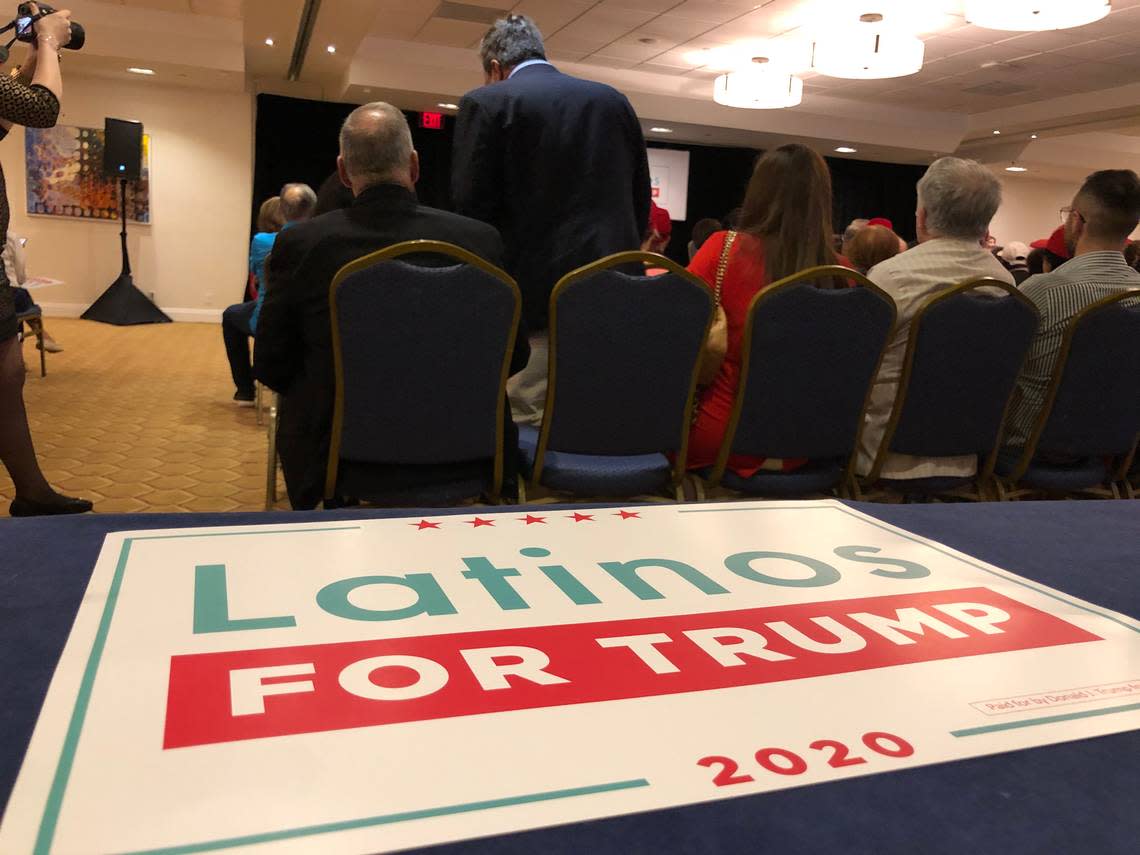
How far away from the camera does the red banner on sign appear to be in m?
0.36

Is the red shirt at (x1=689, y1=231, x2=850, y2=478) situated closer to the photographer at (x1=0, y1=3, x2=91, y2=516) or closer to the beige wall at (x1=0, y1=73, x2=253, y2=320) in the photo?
the photographer at (x1=0, y1=3, x2=91, y2=516)

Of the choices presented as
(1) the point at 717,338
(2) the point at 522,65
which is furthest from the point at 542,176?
(1) the point at 717,338

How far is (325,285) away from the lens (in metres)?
1.88

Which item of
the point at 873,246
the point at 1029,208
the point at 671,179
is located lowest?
the point at 873,246

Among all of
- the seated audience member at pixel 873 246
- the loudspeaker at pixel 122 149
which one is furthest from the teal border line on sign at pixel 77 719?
the loudspeaker at pixel 122 149

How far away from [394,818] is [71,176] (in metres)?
10.6

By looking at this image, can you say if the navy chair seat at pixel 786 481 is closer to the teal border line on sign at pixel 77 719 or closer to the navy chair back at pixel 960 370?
the navy chair back at pixel 960 370

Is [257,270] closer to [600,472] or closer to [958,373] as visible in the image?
[600,472]

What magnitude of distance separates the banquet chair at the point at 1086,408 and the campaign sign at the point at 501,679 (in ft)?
6.30

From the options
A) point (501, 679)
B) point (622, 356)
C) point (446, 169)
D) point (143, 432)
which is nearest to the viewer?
point (501, 679)

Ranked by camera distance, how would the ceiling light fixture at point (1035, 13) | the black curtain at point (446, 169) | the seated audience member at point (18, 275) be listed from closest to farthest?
the seated audience member at point (18, 275) < the ceiling light fixture at point (1035, 13) < the black curtain at point (446, 169)

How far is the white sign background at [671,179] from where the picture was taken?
11.6 meters

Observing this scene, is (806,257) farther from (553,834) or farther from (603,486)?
(553,834)

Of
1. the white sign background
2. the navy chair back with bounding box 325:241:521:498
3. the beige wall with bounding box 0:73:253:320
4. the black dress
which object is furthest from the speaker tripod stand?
the navy chair back with bounding box 325:241:521:498
